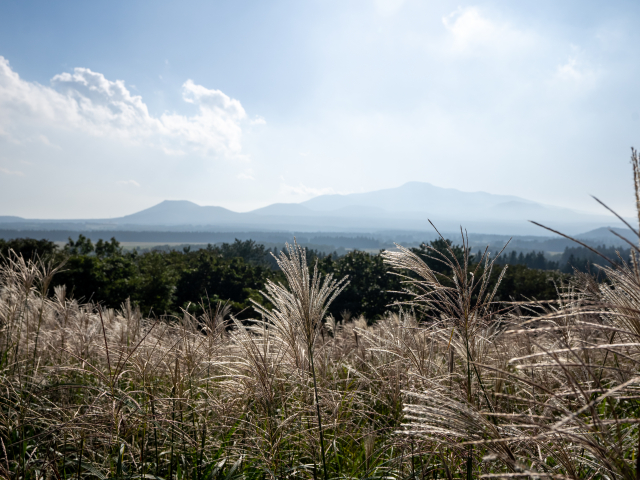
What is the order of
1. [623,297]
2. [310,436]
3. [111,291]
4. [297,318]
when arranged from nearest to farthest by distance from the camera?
[623,297], [297,318], [310,436], [111,291]

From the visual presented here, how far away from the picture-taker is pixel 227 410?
257 centimetres

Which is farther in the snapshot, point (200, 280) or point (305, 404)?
point (200, 280)

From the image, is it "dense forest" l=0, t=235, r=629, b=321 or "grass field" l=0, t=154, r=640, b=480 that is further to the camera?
"dense forest" l=0, t=235, r=629, b=321

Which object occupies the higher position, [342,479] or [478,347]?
[478,347]

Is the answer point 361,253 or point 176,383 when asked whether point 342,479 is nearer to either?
point 176,383

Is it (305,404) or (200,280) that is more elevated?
(305,404)

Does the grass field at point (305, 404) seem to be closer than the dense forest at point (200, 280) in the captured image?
Yes

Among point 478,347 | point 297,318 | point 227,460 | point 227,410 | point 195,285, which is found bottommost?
point 195,285

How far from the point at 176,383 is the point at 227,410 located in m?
0.43

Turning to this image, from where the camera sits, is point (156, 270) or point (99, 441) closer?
point (99, 441)

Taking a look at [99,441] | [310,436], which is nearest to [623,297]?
[310,436]

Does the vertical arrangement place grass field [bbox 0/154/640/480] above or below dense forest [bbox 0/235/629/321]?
above

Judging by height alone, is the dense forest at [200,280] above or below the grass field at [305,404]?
below

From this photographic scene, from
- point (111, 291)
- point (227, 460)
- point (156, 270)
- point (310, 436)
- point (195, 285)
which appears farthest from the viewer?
point (195, 285)
